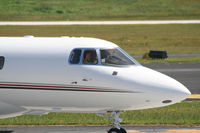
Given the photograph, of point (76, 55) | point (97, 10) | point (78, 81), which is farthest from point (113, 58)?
point (97, 10)

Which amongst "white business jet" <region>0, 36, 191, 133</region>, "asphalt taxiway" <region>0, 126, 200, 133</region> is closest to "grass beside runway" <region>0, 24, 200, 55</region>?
"asphalt taxiway" <region>0, 126, 200, 133</region>

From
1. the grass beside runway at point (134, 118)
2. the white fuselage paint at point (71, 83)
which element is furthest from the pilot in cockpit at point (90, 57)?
the grass beside runway at point (134, 118)

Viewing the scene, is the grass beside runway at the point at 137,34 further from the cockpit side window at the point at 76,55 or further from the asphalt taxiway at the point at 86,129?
the cockpit side window at the point at 76,55

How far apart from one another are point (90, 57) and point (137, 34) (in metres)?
61.6

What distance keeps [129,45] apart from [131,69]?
50.2 m

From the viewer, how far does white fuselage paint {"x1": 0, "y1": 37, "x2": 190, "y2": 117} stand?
15.7 m

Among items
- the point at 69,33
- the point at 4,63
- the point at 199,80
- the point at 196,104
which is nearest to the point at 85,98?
the point at 4,63

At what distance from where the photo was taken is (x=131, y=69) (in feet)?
52.5

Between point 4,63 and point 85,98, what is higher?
point 4,63

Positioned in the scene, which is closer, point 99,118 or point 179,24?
point 99,118

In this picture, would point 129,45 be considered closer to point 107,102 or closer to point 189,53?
point 189,53

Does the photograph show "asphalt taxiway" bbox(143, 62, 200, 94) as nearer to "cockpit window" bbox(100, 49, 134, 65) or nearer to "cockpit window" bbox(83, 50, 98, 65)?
"cockpit window" bbox(100, 49, 134, 65)

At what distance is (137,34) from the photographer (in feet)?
254

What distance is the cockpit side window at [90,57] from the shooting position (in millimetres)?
16219
